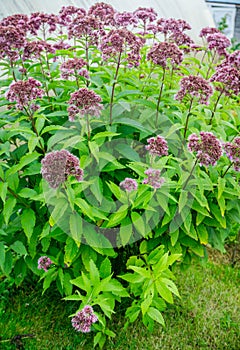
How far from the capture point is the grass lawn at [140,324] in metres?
2.56

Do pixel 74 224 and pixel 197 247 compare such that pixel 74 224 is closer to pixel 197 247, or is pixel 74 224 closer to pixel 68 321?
pixel 197 247

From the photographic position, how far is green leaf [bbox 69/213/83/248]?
76.9 inches

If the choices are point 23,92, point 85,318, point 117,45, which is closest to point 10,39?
point 23,92

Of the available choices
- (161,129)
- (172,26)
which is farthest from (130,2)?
(161,129)

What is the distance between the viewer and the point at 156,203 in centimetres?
204

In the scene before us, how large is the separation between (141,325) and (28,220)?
3.63 ft

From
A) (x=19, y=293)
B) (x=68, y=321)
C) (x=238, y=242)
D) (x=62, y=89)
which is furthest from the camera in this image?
(x=238, y=242)

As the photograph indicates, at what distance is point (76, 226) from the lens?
1.97m

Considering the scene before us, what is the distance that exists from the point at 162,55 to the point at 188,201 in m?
0.73

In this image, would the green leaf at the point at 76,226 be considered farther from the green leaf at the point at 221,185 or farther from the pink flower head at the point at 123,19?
the pink flower head at the point at 123,19

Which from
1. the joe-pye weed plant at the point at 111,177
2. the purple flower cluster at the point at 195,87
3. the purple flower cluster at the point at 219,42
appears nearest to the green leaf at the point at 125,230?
the joe-pye weed plant at the point at 111,177

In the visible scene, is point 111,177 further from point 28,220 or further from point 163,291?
point 163,291

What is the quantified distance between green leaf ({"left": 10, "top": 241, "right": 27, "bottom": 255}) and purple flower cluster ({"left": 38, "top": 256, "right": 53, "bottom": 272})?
0.12m

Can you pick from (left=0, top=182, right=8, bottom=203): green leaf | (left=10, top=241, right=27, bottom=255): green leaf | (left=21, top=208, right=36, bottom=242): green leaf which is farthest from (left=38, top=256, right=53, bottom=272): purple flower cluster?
(left=0, top=182, right=8, bottom=203): green leaf
